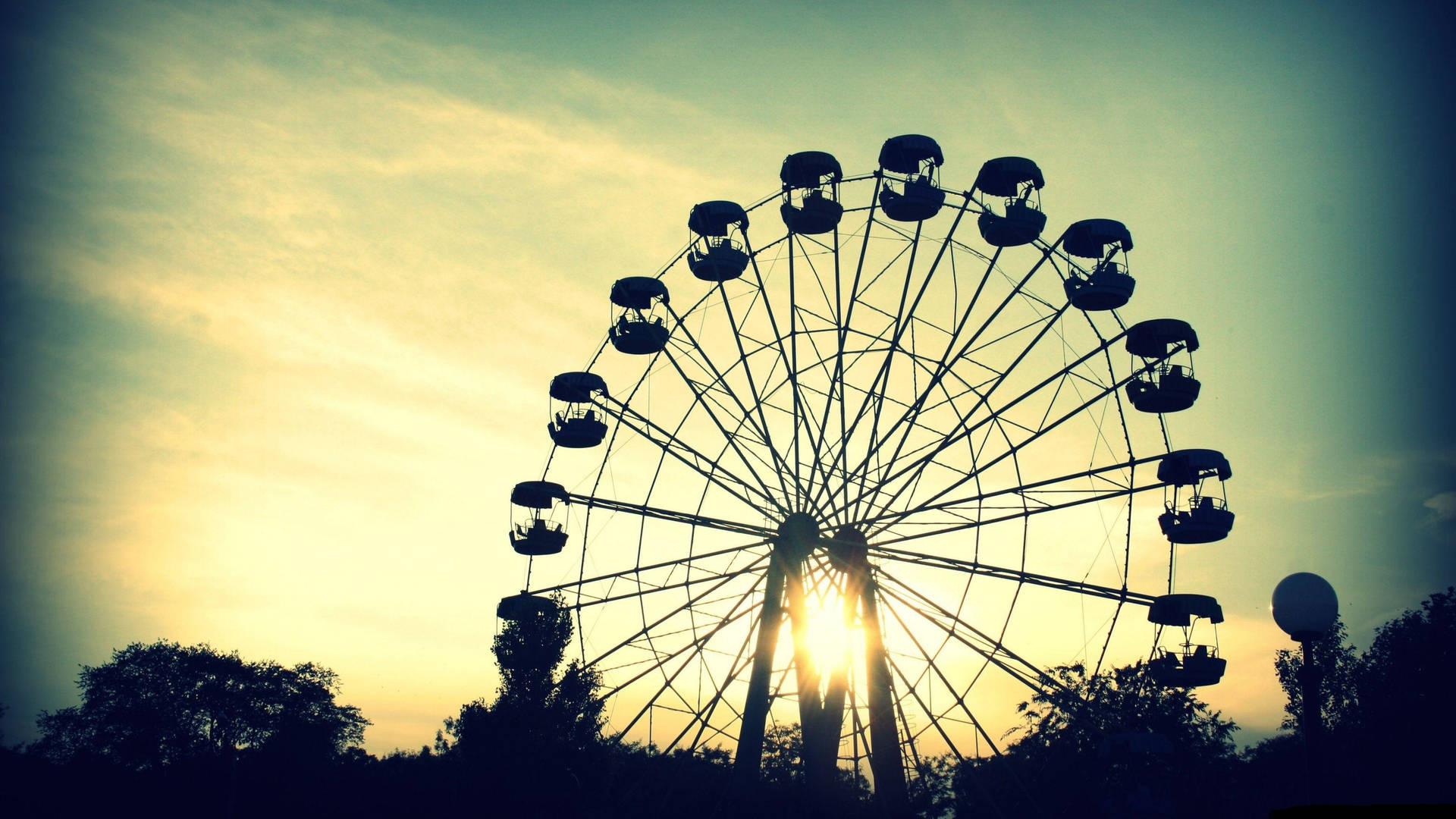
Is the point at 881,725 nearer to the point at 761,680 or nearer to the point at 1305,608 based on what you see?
the point at 761,680

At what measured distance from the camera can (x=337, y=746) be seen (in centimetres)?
7588

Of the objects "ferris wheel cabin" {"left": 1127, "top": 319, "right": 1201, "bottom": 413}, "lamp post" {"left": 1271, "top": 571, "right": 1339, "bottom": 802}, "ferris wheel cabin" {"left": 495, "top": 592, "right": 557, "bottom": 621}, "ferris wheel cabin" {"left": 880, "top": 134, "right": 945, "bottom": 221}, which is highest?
"ferris wheel cabin" {"left": 880, "top": 134, "right": 945, "bottom": 221}

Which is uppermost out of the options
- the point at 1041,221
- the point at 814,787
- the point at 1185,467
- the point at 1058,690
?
the point at 1041,221

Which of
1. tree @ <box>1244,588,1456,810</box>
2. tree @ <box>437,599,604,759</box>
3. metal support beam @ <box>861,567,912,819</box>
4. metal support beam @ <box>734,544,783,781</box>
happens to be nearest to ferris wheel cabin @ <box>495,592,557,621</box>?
tree @ <box>437,599,604,759</box>

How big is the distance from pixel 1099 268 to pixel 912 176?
5.12 meters

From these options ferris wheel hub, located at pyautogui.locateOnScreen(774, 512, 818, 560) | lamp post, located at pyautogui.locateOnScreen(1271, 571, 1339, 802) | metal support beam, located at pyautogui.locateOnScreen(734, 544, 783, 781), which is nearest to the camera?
lamp post, located at pyautogui.locateOnScreen(1271, 571, 1339, 802)

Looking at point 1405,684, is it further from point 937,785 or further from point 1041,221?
point 1041,221

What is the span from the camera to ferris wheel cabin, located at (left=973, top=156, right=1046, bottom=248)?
85.0ft

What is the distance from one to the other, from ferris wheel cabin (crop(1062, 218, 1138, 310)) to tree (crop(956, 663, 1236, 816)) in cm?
903

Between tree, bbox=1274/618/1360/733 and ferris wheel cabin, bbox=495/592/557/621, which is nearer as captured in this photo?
ferris wheel cabin, bbox=495/592/557/621

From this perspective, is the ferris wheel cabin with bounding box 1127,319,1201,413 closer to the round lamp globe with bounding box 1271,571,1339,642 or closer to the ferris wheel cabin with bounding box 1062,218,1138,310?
the ferris wheel cabin with bounding box 1062,218,1138,310

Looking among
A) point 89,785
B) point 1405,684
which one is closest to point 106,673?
point 89,785

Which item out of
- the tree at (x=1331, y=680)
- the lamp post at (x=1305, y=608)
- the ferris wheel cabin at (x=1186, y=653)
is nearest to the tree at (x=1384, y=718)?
the tree at (x=1331, y=680)

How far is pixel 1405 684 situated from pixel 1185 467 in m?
37.9
